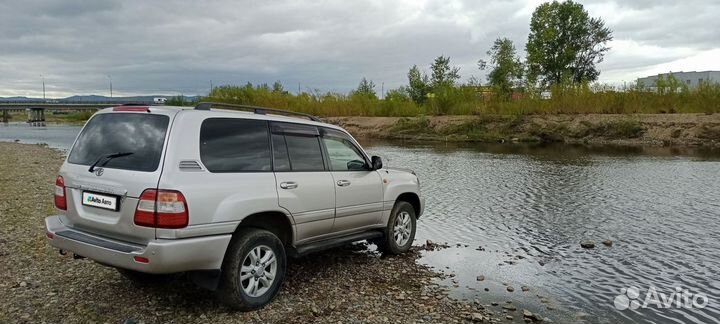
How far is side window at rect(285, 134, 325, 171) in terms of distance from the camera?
5.60m

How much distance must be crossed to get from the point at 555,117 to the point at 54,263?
3292 cm

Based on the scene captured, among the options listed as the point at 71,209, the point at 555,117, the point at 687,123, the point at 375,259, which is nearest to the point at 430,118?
the point at 555,117

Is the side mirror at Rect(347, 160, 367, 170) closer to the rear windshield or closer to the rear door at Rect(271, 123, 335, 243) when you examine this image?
the rear door at Rect(271, 123, 335, 243)

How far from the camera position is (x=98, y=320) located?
473cm

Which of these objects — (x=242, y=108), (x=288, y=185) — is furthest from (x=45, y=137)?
(x=288, y=185)

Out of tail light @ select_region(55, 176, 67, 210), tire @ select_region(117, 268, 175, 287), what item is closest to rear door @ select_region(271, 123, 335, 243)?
tire @ select_region(117, 268, 175, 287)

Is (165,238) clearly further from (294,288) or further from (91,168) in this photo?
(294,288)

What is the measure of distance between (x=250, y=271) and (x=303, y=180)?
1.12 meters

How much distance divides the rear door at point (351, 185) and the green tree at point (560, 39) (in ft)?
195

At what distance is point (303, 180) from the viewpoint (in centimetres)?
552

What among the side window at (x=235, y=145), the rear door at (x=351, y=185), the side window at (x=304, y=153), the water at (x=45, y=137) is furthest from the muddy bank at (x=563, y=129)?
the side window at (x=235, y=145)

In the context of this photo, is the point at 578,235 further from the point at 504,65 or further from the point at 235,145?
the point at 504,65

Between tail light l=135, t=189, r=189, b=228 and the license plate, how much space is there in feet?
1.30

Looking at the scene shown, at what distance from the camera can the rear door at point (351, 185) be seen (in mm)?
6070
